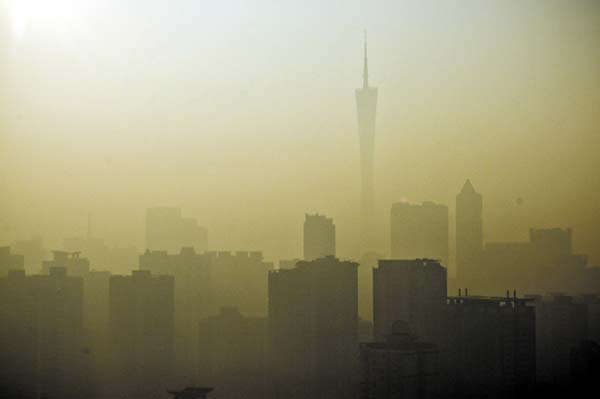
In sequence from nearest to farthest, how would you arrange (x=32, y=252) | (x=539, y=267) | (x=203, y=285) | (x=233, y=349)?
(x=32, y=252) < (x=233, y=349) < (x=203, y=285) < (x=539, y=267)

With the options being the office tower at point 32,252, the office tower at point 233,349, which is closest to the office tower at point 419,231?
the office tower at point 233,349

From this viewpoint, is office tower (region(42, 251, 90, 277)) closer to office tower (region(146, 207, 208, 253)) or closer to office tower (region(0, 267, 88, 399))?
office tower (region(0, 267, 88, 399))

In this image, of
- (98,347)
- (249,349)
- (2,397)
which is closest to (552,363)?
(249,349)

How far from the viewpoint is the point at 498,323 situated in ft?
16.5

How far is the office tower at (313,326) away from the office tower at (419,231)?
37 centimetres

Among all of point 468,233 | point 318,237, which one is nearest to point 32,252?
point 318,237

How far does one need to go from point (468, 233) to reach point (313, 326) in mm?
1198

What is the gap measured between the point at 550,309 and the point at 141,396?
2.64 m

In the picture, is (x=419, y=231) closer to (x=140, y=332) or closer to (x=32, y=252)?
(x=140, y=332)

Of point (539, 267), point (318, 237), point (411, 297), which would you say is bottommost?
point (411, 297)

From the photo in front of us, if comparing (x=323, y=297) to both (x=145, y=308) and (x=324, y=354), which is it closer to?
(x=324, y=354)

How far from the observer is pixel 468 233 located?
5137 mm

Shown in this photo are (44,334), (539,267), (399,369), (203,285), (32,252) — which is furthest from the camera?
(539,267)

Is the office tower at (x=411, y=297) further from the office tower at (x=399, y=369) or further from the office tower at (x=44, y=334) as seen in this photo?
the office tower at (x=44, y=334)
